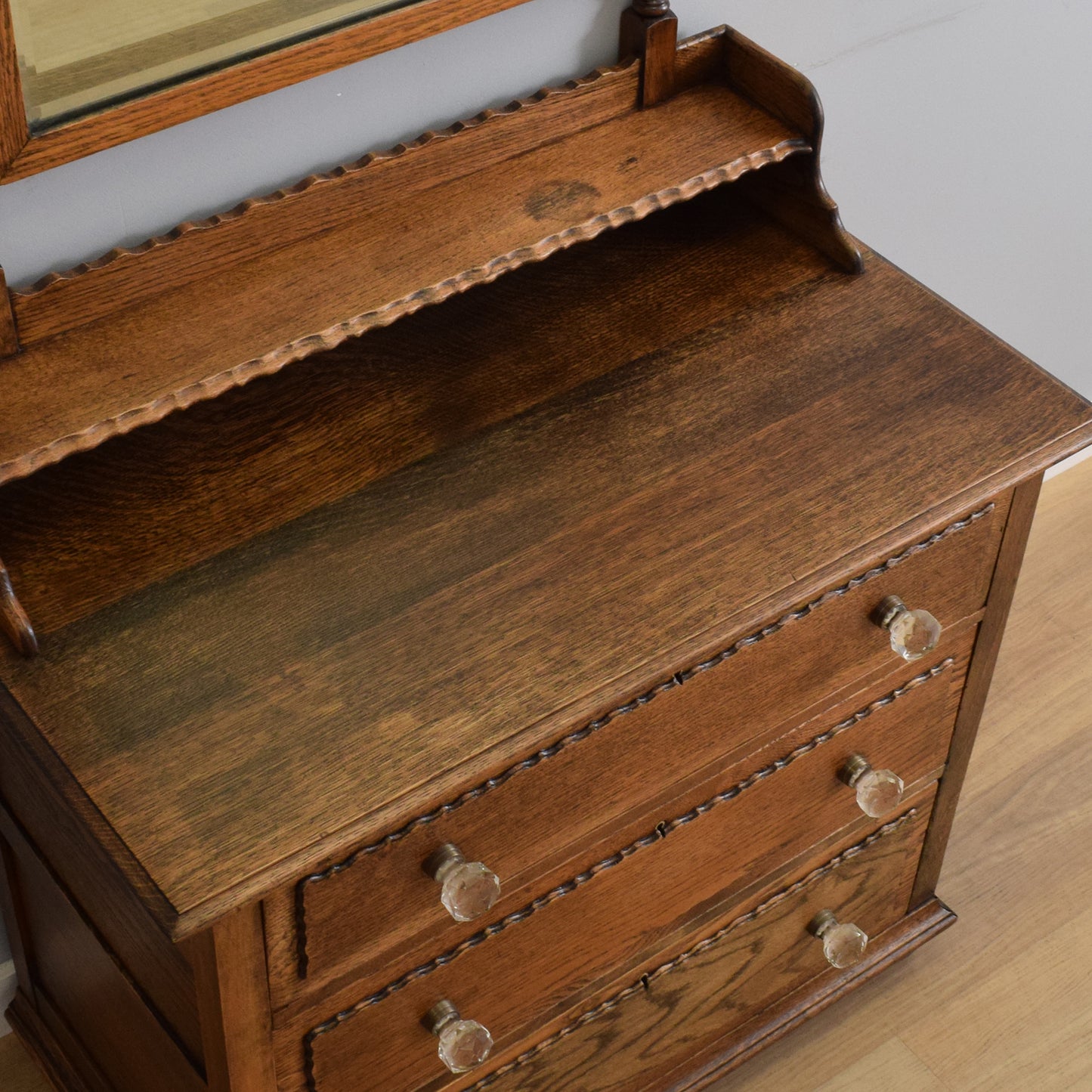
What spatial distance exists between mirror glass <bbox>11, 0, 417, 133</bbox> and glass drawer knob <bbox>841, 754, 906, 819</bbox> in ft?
2.53

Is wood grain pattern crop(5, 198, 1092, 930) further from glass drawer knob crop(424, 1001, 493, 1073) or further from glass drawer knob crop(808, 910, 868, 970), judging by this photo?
glass drawer knob crop(808, 910, 868, 970)

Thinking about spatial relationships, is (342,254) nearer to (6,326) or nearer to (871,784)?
(6,326)

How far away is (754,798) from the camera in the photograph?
1.33m

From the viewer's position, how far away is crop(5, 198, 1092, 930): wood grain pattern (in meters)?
0.98

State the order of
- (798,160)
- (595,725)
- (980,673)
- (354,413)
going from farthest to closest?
(980,673)
(798,160)
(354,413)
(595,725)

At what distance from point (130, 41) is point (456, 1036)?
781 mm

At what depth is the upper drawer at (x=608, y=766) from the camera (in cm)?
106

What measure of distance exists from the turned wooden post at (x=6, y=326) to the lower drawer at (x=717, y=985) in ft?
2.35

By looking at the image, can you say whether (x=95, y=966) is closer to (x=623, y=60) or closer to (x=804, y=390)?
(x=804, y=390)

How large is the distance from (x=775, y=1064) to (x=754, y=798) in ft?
1.59

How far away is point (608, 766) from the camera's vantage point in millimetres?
1158

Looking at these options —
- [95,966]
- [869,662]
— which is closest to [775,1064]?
[869,662]

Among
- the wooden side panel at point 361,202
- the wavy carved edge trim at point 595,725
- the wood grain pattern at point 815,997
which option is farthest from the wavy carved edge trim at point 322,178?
the wood grain pattern at point 815,997

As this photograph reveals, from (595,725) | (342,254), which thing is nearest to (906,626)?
(595,725)
